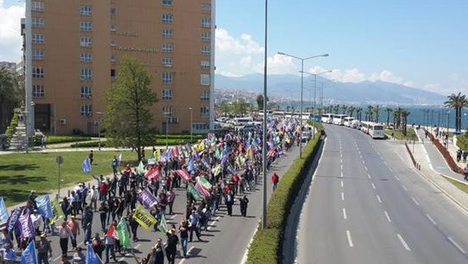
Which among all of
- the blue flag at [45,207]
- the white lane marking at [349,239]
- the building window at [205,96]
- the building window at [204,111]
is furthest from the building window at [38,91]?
the white lane marking at [349,239]

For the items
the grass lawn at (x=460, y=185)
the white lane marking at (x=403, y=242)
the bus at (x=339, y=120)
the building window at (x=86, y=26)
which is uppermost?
the building window at (x=86, y=26)

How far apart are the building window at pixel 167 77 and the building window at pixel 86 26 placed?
1480 cm

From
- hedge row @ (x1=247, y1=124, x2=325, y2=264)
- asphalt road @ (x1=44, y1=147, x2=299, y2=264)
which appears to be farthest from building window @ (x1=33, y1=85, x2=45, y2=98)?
asphalt road @ (x1=44, y1=147, x2=299, y2=264)

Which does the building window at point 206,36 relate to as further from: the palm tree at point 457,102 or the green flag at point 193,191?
the green flag at point 193,191

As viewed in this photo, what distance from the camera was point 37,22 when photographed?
8725 cm

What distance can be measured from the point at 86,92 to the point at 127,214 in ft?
224

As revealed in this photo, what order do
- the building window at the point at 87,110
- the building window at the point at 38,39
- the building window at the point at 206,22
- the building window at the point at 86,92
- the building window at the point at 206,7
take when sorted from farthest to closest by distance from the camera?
the building window at the point at 206,22, the building window at the point at 206,7, the building window at the point at 87,110, the building window at the point at 86,92, the building window at the point at 38,39

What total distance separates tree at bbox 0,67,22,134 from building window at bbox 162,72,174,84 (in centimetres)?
2309

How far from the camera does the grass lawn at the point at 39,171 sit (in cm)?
3696

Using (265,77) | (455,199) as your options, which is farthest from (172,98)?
(265,77)

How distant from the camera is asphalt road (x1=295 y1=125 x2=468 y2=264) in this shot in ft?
78.2

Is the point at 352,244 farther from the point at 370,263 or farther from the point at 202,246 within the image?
the point at 202,246

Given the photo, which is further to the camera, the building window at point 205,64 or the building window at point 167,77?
the building window at point 205,64

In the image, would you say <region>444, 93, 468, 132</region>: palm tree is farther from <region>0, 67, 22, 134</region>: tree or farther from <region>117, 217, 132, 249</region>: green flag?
<region>117, 217, 132, 249</region>: green flag
